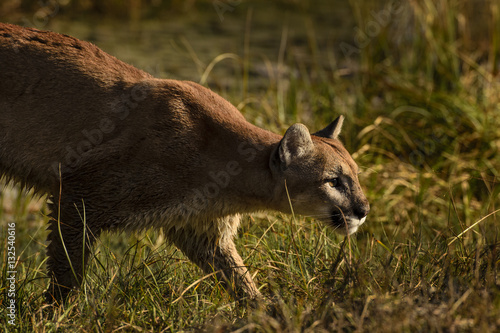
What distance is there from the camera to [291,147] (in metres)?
4.44

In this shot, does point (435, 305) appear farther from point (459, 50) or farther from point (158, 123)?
point (459, 50)

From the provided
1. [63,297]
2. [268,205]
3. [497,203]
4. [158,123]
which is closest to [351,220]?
[268,205]

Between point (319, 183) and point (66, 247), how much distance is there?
1853 mm

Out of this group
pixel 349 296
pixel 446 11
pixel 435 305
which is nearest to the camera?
pixel 435 305

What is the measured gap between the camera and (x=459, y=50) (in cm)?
880

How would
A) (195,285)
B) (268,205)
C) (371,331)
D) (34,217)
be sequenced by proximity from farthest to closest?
(34,217), (268,205), (195,285), (371,331)

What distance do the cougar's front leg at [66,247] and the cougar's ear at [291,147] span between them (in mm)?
1396

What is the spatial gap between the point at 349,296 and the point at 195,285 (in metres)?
1.14

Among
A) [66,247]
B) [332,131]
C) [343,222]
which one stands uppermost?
[332,131]

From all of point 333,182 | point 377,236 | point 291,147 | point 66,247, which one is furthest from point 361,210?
point 66,247

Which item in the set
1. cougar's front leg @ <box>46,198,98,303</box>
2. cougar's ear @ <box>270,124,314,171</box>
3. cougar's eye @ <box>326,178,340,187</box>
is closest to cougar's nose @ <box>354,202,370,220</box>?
cougar's eye @ <box>326,178,340,187</box>

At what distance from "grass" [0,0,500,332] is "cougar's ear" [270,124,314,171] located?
1.77 ft

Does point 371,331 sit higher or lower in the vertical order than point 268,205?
higher

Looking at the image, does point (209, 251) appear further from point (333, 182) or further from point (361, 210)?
point (361, 210)
